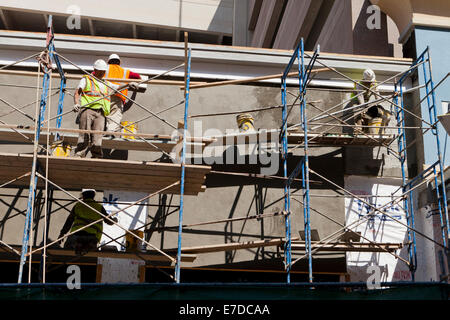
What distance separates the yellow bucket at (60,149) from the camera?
443 inches

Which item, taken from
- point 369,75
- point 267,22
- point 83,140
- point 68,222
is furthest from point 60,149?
point 267,22

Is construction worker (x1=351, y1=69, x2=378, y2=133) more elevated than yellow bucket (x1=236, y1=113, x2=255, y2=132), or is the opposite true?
construction worker (x1=351, y1=69, x2=378, y2=133)

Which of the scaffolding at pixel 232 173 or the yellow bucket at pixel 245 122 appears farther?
the yellow bucket at pixel 245 122

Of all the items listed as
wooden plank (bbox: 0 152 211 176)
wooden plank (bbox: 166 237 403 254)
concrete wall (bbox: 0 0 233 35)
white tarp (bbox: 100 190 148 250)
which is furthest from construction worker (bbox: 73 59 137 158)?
concrete wall (bbox: 0 0 233 35)

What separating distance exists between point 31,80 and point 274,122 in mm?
5587

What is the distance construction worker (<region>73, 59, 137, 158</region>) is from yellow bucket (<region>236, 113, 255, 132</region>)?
8.29 ft

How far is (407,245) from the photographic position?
12141 millimetres

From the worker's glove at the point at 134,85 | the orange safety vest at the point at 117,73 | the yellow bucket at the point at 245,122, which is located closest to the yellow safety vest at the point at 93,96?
the worker's glove at the point at 134,85

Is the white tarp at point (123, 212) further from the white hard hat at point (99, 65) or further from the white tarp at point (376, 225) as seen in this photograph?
the white tarp at point (376, 225)

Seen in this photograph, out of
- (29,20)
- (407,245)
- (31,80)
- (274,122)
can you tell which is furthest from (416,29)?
(29,20)

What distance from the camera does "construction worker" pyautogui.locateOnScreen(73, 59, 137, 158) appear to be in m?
11.0

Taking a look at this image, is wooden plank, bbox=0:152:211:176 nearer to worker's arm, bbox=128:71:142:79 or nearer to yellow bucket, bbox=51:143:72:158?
yellow bucket, bbox=51:143:72:158

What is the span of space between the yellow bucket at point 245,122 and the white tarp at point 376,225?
2.44m
